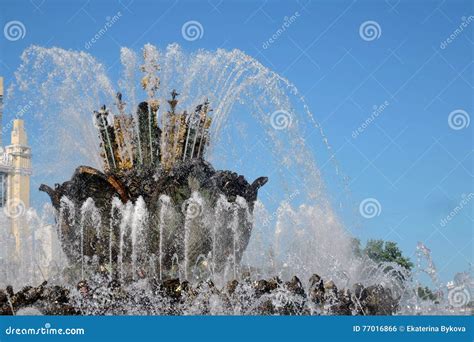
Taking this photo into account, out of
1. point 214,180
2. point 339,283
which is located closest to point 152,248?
point 214,180

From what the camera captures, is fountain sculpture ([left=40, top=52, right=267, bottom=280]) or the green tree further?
the green tree

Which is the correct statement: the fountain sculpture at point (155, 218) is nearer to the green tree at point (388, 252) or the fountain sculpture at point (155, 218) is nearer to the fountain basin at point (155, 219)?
the fountain basin at point (155, 219)

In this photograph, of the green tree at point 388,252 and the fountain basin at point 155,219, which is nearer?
the fountain basin at point 155,219

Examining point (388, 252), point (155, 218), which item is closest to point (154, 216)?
point (155, 218)

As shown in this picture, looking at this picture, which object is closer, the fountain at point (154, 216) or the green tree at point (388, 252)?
the fountain at point (154, 216)

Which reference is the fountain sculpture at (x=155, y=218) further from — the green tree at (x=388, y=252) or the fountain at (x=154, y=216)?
the green tree at (x=388, y=252)

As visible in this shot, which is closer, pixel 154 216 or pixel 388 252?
pixel 154 216

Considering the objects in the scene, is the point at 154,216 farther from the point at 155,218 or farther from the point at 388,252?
the point at 388,252

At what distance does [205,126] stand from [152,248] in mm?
A: 2874

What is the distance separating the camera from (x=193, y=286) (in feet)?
39.4

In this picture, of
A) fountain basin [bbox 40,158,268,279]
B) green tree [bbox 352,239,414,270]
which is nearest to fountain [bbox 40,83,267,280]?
fountain basin [bbox 40,158,268,279]

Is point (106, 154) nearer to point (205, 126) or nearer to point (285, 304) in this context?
point (205, 126)

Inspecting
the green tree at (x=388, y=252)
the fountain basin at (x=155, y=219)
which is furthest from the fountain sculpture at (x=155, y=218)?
the green tree at (x=388, y=252)

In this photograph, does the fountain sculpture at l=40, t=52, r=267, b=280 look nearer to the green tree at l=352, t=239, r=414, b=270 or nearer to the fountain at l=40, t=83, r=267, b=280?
the fountain at l=40, t=83, r=267, b=280
